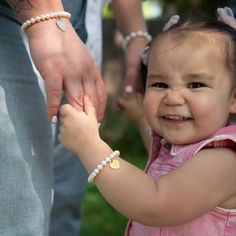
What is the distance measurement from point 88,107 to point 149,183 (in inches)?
11.5

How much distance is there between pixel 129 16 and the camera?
282 centimetres

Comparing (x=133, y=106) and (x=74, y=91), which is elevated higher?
(x=74, y=91)

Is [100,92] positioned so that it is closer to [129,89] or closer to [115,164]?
[115,164]

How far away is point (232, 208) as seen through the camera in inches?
75.0

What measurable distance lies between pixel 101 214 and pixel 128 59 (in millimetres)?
2161

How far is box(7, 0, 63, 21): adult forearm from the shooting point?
5.82 ft

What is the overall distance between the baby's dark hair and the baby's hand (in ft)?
1.39

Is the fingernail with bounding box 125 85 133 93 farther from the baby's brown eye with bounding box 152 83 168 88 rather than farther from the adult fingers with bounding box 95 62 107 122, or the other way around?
the adult fingers with bounding box 95 62 107 122

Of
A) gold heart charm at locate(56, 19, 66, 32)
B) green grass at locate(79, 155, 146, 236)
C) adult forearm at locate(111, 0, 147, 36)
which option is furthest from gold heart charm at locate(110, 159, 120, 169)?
green grass at locate(79, 155, 146, 236)

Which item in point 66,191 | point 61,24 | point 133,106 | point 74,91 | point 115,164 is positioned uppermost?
point 61,24

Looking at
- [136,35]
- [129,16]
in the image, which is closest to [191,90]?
[136,35]

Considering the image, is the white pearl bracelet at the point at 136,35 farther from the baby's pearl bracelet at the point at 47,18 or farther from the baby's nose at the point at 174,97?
the baby's pearl bracelet at the point at 47,18

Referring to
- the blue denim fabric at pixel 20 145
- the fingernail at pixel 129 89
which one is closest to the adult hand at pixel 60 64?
the blue denim fabric at pixel 20 145

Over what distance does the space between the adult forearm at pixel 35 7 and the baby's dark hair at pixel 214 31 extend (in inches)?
17.1
